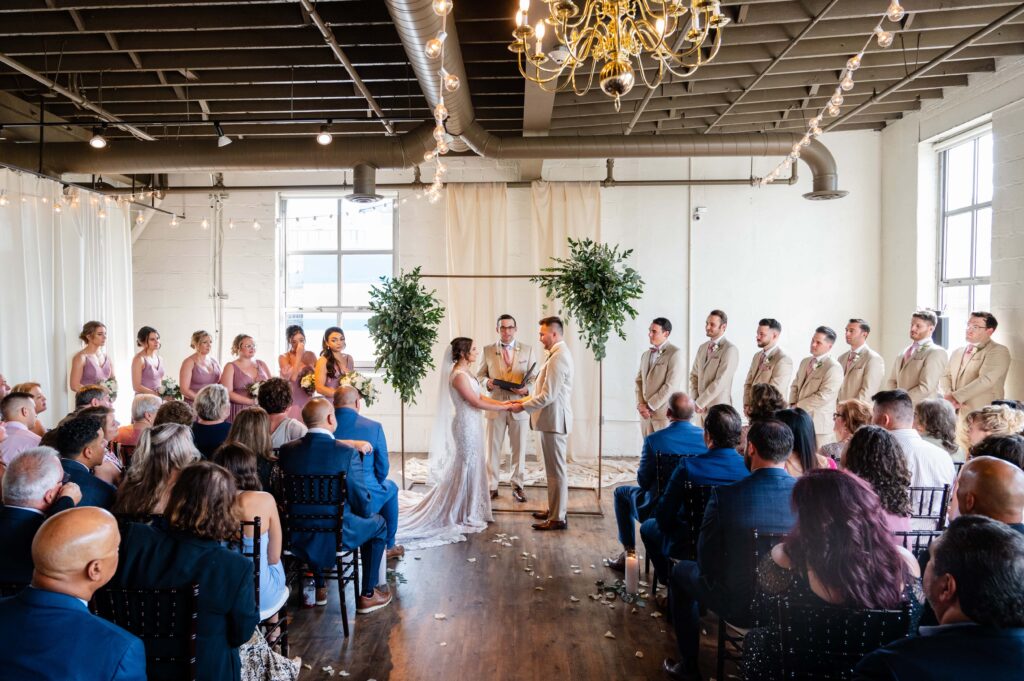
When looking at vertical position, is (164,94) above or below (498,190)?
above

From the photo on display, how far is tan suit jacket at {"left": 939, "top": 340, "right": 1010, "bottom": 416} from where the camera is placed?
5725 mm

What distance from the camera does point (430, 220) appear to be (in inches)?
376

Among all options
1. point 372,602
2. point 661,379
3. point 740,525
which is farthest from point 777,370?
point 372,602

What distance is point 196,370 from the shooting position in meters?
7.00

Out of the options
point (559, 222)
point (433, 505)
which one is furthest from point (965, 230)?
point (433, 505)

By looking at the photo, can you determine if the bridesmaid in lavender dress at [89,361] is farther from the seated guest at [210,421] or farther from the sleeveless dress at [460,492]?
the sleeveless dress at [460,492]

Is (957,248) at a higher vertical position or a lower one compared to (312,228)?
lower

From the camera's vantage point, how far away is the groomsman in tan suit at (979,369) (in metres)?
5.73

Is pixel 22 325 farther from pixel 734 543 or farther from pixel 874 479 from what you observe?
pixel 874 479

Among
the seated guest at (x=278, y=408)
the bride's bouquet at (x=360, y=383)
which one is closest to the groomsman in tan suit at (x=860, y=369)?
the bride's bouquet at (x=360, y=383)

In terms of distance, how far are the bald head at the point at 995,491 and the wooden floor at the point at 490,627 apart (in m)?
1.77

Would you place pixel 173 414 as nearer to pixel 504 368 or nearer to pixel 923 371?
pixel 504 368

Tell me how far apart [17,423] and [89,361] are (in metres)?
3.14

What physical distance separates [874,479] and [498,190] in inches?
280
